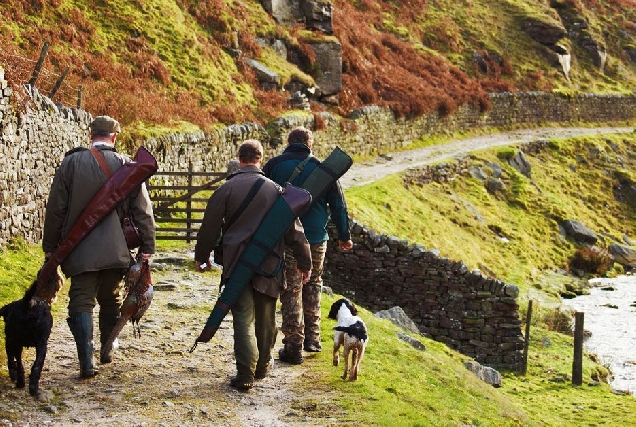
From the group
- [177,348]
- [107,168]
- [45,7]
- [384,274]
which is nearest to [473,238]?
[384,274]

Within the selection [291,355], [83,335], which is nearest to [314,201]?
[291,355]

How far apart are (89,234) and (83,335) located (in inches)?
38.1

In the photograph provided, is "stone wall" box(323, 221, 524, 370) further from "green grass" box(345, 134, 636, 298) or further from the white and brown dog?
the white and brown dog

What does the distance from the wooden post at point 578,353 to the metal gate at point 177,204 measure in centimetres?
767

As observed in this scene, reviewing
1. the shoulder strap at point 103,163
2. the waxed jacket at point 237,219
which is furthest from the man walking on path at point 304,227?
the shoulder strap at point 103,163

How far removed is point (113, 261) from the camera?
27.2 feet

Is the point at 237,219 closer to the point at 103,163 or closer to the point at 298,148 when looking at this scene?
the point at 103,163

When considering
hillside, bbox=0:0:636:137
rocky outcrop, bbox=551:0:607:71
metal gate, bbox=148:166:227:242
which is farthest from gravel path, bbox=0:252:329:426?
rocky outcrop, bbox=551:0:607:71

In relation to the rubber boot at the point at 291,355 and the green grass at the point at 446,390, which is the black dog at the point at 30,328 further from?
the rubber boot at the point at 291,355

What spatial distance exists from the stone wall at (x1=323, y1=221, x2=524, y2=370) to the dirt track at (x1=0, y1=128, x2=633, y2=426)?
764 cm

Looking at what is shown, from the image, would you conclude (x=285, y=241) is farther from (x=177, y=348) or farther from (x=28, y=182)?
(x=28, y=182)

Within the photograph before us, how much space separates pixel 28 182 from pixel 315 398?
791 centimetres

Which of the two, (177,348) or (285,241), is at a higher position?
(285,241)

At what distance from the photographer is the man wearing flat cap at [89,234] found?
8.23m
